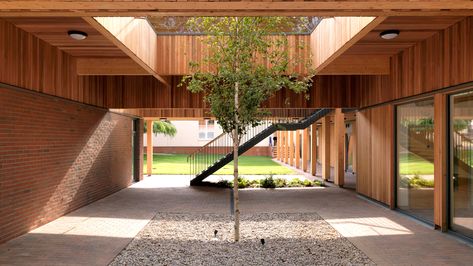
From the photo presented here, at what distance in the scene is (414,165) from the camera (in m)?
9.47

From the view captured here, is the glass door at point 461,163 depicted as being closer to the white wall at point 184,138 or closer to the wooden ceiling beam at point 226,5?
the wooden ceiling beam at point 226,5

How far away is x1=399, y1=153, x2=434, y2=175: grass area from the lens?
8.77 m

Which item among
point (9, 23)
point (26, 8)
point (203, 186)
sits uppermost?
point (9, 23)

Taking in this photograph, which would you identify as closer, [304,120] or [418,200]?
[418,200]

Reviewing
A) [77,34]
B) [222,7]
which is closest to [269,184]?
[77,34]

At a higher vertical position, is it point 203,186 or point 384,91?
point 384,91

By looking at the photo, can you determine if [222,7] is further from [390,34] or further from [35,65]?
[35,65]

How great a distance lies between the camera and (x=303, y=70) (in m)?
10.9

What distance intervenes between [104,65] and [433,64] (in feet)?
24.6

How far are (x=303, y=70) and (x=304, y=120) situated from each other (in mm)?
7890

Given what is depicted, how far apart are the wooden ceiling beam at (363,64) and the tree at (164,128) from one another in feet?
94.4

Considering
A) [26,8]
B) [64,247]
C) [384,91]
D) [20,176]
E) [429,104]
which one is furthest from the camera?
[384,91]

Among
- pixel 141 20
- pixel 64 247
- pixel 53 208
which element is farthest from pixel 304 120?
pixel 64 247

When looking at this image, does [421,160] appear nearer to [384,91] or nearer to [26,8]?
[384,91]
